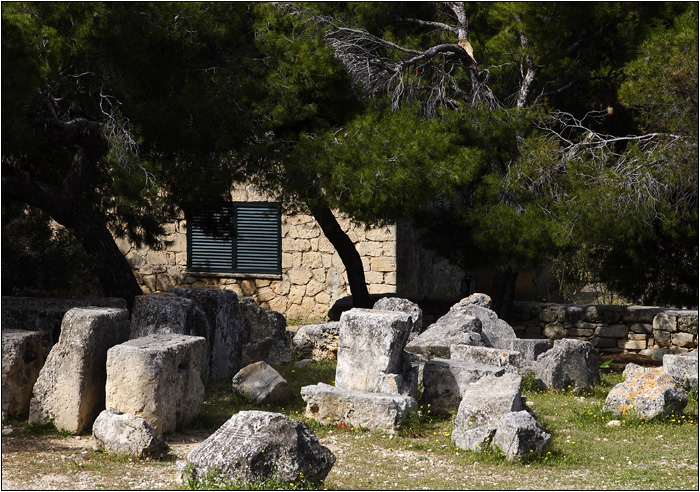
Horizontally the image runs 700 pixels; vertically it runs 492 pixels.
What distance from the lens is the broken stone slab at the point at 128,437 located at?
24.1 feet

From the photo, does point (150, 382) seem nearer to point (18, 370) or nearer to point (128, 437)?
point (128, 437)

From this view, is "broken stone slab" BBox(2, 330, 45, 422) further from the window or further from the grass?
the window

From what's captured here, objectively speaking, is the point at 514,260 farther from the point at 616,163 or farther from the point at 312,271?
the point at 312,271

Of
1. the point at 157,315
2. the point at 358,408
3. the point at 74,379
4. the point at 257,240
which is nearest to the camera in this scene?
the point at 74,379

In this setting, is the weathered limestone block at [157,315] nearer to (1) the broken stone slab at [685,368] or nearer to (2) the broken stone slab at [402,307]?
(2) the broken stone slab at [402,307]

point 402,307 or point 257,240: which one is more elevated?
point 257,240

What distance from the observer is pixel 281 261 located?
54.7 ft

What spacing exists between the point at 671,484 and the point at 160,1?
8.07 meters

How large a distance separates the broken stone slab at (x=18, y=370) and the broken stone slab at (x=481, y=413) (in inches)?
155

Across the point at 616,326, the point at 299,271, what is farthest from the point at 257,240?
the point at 616,326

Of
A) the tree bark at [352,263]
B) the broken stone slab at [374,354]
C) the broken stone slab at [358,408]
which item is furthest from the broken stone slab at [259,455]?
the tree bark at [352,263]

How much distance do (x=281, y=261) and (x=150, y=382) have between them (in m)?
8.73

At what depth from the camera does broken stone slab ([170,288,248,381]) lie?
425 inches

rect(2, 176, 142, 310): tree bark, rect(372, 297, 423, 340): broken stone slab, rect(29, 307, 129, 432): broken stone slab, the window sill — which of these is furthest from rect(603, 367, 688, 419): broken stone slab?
the window sill
